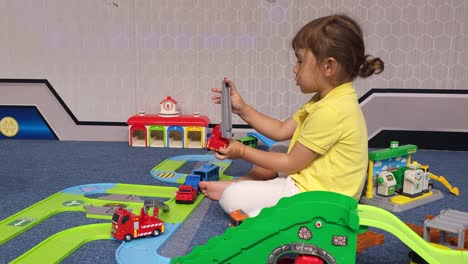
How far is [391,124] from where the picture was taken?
201 centimetres

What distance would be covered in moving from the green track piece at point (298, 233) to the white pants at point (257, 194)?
0.81 feet

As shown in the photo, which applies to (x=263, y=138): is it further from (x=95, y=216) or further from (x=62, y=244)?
(x=62, y=244)

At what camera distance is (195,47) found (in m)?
2.06

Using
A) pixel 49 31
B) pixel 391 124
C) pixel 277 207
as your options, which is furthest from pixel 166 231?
pixel 49 31

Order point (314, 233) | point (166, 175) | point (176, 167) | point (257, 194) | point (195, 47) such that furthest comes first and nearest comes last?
point (195, 47)
point (176, 167)
point (166, 175)
point (257, 194)
point (314, 233)

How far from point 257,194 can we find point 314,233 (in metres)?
0.33

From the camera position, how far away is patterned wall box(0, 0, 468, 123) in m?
1.97

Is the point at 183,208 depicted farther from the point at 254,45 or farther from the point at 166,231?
the point at 254,45

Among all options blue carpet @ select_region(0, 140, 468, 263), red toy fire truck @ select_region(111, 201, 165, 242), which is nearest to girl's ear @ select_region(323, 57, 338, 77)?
blue carpet @ select_region(0, 140, 468, 263)

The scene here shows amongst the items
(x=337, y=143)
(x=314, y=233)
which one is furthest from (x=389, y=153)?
(x=314, y=233)

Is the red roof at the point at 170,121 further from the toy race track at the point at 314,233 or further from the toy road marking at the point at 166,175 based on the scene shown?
the toy race track at the point at 314,233

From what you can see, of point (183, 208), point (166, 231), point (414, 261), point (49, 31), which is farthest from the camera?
point (49, 31)

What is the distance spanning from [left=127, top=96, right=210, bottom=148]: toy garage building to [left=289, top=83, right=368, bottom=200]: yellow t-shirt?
3.48ft

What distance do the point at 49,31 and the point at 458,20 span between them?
176 centimetres
